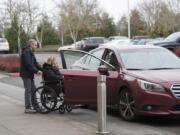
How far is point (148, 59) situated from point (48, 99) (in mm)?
2461

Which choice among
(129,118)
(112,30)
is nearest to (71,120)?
(129,118)

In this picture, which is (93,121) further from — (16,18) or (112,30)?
(112,30)

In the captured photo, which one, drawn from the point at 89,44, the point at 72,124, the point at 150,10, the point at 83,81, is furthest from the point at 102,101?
the point at 150,10

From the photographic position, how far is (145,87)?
8.37 meters

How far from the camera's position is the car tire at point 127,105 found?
871 centimetres

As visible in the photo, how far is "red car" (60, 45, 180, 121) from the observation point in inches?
325

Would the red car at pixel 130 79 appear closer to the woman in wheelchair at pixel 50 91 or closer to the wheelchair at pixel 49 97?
the woman in wheelchair at pixel 50 91

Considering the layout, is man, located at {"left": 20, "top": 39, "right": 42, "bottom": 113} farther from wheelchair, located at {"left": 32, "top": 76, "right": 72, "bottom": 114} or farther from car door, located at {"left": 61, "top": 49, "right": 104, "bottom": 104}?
car door, located at {"left": 61, "top": 49, "right": 104, "bottom": 104}

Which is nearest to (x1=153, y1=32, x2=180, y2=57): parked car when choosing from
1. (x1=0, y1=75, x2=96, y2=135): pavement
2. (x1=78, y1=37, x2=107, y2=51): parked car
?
(x1=0, y1=75, x2=96, y2=135): pavement

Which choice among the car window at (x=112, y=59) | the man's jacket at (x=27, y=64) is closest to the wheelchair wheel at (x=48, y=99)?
the man's jacket at (x=27, y=64)

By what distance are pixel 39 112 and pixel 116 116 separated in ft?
5.96

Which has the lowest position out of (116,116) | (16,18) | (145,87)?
(116,116)

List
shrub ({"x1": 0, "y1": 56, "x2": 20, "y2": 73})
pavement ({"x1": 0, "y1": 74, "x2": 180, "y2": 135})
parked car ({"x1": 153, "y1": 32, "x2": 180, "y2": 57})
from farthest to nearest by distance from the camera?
parked car ({"x1": 153, "y1": 32, "x2": 180, "y2": 57}) < shrub ({"x1": 0, "y1": 56, "x2": 20, "y2": 73}) < pavement ({"x1": 0, "y1": 74, "x2": 180, "y2": 135})

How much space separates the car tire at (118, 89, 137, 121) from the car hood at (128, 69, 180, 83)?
0.41m
